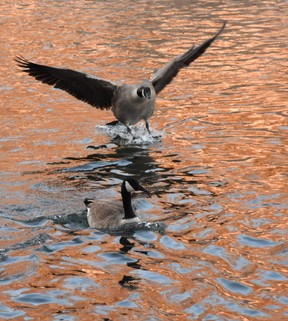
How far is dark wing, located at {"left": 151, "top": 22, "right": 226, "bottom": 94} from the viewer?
1541 centimetres

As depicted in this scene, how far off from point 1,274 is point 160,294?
161 centimetres

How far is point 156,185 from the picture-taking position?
39.2 ft

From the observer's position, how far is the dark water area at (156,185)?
8305 millimetres

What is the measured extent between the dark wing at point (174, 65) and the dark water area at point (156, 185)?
2.23ft

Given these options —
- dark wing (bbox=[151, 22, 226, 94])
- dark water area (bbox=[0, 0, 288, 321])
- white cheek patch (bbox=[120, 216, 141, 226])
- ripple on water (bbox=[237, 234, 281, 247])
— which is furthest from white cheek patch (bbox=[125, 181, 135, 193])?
dark wing (bbox=[151, 22, 226, 94])

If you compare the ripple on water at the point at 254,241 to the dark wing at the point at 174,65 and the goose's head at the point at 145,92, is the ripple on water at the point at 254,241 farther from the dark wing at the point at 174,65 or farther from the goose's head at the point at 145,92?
the dark wing at the point at 174,65

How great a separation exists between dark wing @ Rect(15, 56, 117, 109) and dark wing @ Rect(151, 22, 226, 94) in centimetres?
85

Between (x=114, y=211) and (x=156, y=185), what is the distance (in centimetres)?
168

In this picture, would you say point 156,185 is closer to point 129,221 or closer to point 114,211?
point 114,211

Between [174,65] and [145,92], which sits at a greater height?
[174,65]

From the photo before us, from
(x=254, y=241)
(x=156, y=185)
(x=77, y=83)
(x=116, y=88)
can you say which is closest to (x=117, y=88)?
(x=116, y=88)

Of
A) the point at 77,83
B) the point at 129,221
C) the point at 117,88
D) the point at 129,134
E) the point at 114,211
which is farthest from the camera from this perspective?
the point at 129,134

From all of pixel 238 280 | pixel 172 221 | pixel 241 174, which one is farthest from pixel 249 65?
pixel 238 280

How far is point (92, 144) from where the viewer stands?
14.6 m
